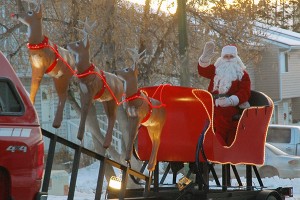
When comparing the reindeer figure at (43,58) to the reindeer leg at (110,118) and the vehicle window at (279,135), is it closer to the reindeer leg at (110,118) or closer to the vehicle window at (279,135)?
the reindeer leg at (110,118)

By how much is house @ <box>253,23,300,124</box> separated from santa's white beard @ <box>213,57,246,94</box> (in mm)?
27785

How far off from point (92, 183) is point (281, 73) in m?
21.1

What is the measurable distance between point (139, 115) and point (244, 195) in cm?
231

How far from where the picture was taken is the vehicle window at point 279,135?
23562mm

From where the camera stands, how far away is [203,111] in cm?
953

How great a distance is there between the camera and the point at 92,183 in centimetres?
2170

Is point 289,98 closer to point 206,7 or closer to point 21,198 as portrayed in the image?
point 206,7

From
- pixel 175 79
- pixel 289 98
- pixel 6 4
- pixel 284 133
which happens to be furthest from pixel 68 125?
pixel 289 98

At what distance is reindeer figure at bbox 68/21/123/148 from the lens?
7.75 meters

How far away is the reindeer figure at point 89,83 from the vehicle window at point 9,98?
140cm

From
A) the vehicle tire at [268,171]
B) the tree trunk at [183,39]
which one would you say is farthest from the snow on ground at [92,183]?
the vehicle tire at [268,171]

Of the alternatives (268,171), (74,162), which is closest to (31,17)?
(74,162)

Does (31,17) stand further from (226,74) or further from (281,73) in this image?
(281,73)

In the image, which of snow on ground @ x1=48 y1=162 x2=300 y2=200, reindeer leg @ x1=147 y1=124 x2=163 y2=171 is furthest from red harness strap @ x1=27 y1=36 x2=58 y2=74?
snow on ground @ x1=48 y1=162 x2=300 y2=200
